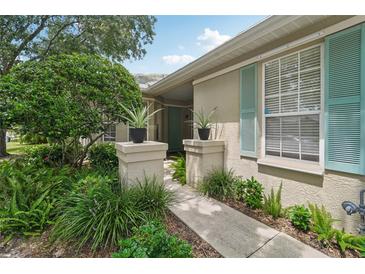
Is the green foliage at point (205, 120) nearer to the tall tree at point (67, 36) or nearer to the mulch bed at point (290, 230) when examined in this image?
the mulch bed at point (290, 230)

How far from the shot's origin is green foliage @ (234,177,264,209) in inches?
131

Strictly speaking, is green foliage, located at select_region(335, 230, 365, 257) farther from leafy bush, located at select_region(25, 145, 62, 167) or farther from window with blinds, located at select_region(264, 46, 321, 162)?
leafy bush, located at select_region(25, 145, 62, 167)

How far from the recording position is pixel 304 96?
9.69ft

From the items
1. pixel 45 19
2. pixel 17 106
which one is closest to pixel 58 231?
pixel 17 106

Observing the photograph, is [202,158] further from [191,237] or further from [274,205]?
[191,237]

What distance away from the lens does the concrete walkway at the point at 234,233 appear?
7.13 feet

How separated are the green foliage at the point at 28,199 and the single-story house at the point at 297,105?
365 cm

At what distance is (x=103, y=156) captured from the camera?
525 centimetres

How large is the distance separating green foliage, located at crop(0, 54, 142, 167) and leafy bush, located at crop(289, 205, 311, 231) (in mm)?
4112

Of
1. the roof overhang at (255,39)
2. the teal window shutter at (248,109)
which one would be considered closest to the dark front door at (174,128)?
the roof overhang at (255,39)

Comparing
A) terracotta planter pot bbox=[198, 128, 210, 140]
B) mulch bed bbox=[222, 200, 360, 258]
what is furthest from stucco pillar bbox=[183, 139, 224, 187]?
mulch bed bbox=[222, 200, 360, 258]

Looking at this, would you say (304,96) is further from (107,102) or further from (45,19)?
(45,19)

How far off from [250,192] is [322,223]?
1174 millimetres

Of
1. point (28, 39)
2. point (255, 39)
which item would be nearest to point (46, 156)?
point (28, 39)
